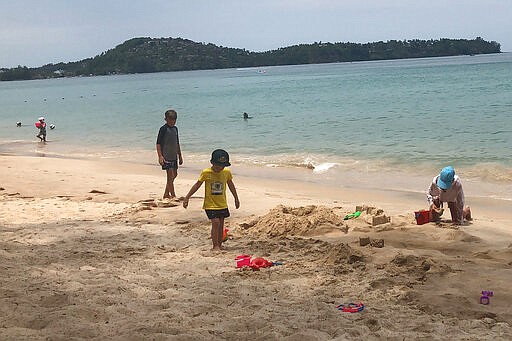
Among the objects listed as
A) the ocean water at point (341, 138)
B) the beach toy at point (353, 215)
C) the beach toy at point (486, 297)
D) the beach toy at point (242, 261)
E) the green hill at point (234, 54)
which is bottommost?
the ocean water at point (341, 138)

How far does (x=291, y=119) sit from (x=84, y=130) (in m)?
10.3

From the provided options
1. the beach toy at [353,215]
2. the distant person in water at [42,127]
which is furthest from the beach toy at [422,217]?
the distant person in water at [42,127]

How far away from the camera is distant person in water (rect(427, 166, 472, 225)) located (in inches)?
297

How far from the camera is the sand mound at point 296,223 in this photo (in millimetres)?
7250

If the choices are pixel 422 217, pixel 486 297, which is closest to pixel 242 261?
pixel 486 297

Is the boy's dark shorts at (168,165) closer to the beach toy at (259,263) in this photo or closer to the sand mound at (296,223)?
the sand mound at (296,223)

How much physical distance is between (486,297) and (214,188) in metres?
3.11

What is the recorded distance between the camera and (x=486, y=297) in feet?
15.7

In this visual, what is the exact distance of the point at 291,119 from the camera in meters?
28.8

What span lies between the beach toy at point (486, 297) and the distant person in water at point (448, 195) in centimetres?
280

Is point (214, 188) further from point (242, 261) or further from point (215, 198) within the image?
point (242, 261)

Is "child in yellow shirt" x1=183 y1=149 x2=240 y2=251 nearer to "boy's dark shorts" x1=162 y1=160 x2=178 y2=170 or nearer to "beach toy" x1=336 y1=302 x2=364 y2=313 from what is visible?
"beach toy" x1=336 y1=302 x2=364 y2=313

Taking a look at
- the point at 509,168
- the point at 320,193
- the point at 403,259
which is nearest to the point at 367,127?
the point at 509,168

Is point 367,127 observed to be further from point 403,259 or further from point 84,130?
point 403,259
